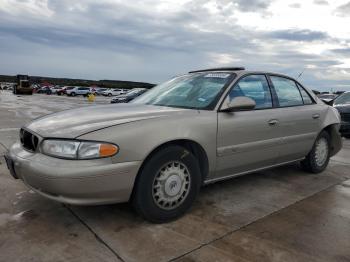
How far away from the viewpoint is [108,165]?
109 inches

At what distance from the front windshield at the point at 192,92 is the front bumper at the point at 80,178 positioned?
110 cm

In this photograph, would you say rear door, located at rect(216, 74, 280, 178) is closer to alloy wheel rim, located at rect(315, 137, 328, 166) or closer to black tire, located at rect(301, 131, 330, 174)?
black tire, located at rect(301, 131, 330, 174)

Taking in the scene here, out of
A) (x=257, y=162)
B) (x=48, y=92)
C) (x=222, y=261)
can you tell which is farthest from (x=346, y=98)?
(x=48, y=92)

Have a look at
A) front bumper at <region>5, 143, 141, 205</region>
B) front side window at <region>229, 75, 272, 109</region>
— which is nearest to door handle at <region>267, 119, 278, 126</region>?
front side window at <region>229, 75, 272, 109</region>

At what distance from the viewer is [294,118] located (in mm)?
4398

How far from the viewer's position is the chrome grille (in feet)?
10.1

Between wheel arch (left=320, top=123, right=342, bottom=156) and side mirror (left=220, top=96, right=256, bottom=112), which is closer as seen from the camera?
side mirror (left=220, top=96, right=256, bottom=112)

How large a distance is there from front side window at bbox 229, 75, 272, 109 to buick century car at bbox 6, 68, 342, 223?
0.01 m

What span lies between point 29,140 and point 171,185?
1367mm

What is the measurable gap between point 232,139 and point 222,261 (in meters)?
1.39

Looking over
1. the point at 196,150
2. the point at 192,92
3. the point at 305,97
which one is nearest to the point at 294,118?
the point at 305,97

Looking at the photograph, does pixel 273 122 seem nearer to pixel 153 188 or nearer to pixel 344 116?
pixel 153 188

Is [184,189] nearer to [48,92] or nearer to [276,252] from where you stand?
[276,252]

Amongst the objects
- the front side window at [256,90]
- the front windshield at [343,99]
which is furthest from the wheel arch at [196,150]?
the front windshield at [343,99]
